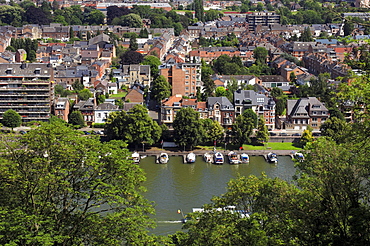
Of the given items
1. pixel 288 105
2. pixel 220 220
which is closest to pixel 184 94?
pixel 288 105

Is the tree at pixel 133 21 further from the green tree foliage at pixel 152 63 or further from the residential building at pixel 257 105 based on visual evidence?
the residential building at pixel 257 105

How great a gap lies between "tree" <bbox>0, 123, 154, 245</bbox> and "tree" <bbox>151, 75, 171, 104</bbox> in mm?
18766

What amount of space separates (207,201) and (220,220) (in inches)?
272

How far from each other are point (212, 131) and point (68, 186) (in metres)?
14.1

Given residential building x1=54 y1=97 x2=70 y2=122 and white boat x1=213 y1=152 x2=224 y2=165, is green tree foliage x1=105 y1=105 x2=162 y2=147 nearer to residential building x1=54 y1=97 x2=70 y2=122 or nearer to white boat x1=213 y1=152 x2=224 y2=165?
white boat x1=213 y1=152 x2=224 y2=165

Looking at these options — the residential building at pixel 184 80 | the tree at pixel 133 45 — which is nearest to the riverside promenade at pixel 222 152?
the residential building at pixel 184 80

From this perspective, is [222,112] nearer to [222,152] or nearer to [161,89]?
[222,152]

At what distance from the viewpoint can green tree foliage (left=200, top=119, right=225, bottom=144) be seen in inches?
880

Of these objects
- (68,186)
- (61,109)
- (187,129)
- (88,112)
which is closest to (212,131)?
(187,129)

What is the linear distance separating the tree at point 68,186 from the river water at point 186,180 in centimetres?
572

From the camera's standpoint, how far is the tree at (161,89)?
27672 millimetres

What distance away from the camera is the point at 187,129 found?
21.6 metres

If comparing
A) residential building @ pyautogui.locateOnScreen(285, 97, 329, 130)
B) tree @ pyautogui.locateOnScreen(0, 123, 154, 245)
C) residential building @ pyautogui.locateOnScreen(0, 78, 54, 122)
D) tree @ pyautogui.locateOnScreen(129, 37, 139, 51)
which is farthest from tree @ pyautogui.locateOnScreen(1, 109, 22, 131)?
tree @ pyautogui.locateOnScreen(129, 37, 139, 51)

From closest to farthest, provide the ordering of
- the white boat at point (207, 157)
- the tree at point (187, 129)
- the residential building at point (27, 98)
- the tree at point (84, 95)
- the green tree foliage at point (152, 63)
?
the white boat at point (207, 157) → the tree at point (187, 129) → the residential building at point (27, 98) → the tree at point (84, 95) → the green tree foliage at point (152, 63)
